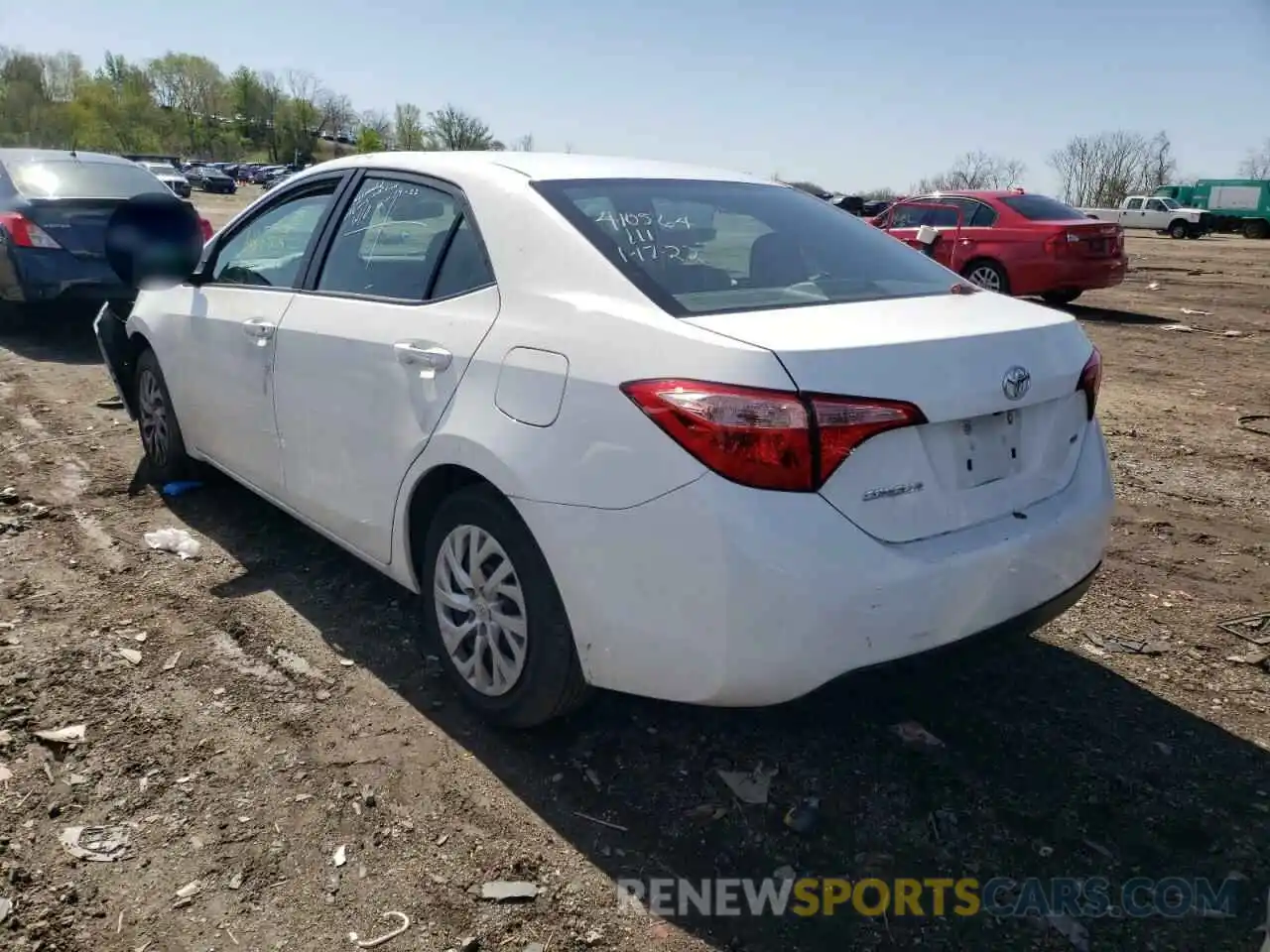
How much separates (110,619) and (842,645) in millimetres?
2825

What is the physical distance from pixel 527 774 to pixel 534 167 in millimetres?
1888

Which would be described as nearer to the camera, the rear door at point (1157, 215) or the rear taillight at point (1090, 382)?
the rear taillight at point (1090, 382)

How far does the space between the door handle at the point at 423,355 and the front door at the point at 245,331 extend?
0.91 meters

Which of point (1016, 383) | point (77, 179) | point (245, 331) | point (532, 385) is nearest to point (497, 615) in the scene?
point (532, 385)

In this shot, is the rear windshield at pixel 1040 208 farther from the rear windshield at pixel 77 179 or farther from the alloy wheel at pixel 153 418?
the alloy wheel at pixel 153 418

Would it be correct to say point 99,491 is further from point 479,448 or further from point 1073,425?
point 1073,425

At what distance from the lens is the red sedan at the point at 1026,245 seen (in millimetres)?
12547

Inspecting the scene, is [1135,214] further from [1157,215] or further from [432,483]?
[432,483]

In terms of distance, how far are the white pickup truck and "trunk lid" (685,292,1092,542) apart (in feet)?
141

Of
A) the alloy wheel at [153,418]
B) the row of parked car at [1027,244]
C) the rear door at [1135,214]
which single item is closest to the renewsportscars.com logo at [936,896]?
the alloy wheel at [153,418]

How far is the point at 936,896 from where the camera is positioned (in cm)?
233

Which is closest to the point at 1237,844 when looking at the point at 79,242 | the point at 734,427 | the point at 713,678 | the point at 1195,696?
the point at 1195,696

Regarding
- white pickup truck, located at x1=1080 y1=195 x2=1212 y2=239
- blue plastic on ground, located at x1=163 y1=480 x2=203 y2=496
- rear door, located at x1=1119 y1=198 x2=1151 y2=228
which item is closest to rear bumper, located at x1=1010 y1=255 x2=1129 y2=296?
blue plastic on ground, located at x1=163 y1=480 x2=203 y2=496

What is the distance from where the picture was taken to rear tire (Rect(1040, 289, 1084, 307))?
43.9 ft
